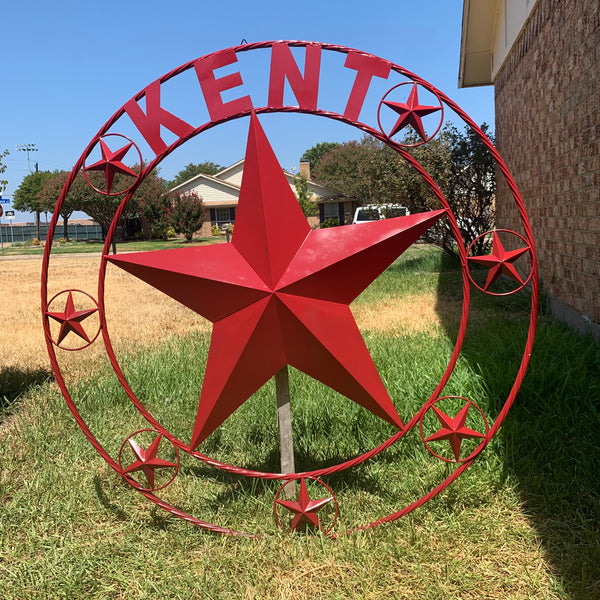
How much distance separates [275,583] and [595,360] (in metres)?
2.92

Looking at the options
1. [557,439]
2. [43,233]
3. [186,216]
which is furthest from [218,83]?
[43,233]

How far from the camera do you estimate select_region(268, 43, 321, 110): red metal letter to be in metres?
2.46

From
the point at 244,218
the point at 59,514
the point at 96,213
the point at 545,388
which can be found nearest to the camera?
the point at 244,218

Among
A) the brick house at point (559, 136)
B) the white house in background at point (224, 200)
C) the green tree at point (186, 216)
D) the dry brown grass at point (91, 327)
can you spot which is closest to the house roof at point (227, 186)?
the white house in background at point (224, 200)

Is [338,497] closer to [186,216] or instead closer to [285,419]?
[285,419]

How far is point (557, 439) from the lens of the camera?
311cm

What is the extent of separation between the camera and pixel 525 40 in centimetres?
759

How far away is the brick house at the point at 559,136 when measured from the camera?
4762 mm

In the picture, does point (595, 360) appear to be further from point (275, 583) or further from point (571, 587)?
point (275, 583)

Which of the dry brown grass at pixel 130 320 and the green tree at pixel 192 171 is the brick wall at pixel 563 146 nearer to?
the dry brown grass at pixel 130 320

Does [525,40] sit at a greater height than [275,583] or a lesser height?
greater

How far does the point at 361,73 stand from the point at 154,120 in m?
1.02

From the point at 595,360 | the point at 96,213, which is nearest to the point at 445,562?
the point at 595,360

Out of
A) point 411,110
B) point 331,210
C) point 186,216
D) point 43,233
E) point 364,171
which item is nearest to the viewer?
point 411,110
